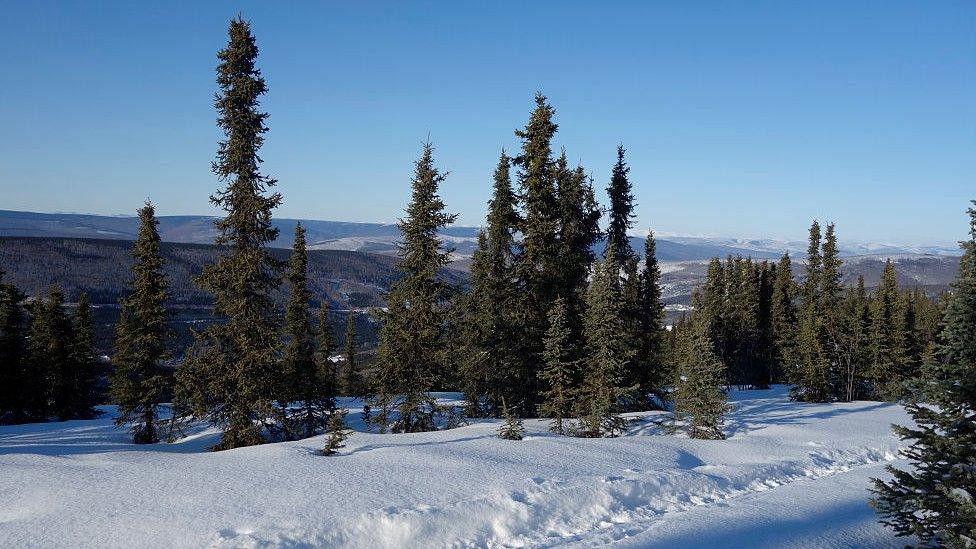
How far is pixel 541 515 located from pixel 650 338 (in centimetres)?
1994

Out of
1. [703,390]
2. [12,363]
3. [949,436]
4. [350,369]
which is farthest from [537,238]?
[350,369]

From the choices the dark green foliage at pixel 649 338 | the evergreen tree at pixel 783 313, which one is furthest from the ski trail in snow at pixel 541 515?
the evergreen tree at pixel 783 313

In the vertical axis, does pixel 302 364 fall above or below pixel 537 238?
below

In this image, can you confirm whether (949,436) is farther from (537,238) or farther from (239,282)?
(239,282)

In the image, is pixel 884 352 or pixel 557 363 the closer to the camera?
pixel 557 363

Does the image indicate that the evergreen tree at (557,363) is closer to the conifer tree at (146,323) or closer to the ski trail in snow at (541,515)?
the ski trail in snow at (541,515)

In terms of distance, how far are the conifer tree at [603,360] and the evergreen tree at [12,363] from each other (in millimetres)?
35879

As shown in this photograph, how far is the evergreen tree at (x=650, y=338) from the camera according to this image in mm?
30250

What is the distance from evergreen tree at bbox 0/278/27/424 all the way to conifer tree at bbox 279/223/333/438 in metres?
19.4

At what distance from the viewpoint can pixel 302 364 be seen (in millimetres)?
29234

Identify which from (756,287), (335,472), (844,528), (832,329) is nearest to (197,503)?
(335,472)

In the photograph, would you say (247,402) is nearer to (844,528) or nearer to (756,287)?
(844,528)

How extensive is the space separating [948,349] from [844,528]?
5061 millimetres

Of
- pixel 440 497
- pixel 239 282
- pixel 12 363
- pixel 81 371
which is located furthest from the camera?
pixel 81 371
